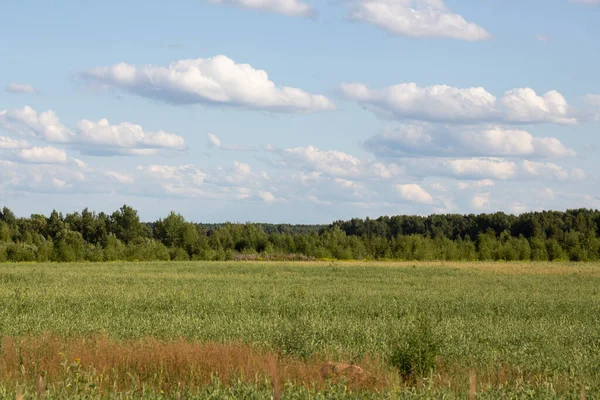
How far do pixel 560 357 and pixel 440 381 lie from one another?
5.06 metres

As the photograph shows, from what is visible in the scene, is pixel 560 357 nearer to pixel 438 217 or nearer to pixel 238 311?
pixel 238 311

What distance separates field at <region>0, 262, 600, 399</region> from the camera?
38.9 ft

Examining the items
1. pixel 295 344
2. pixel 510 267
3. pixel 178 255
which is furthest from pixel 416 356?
pixel 178 255

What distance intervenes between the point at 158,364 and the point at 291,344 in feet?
11.6

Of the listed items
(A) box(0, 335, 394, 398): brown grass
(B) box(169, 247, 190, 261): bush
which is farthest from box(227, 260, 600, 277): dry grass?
(A) box(0, 335, 394, 398): brown grass

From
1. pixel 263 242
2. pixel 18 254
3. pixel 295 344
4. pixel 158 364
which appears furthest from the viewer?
pixel 263 242

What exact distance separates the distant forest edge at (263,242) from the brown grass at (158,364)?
217 ft

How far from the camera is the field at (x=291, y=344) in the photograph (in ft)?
38.9

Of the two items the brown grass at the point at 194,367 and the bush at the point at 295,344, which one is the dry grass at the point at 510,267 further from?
the brown grass at the point at 194,367

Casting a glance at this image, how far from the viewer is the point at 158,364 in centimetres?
1489

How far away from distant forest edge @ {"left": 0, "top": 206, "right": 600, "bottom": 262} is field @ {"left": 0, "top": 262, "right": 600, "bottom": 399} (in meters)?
51.8

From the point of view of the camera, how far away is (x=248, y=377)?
1383 cm

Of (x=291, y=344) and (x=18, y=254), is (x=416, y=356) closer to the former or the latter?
(x=291, y=344)

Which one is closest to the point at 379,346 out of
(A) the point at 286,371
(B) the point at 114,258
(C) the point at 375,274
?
(A) the point at 286,371
